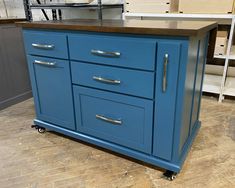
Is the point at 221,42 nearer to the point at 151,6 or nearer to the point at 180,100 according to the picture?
the point at 151,6

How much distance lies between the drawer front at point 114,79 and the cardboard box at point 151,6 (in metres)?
1.19

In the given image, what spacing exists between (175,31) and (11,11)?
2.19 metres

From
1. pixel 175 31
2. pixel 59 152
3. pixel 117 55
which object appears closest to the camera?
pixel 175 31

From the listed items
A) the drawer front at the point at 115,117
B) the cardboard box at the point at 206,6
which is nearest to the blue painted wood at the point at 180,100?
the drawer front at the point at 115,117

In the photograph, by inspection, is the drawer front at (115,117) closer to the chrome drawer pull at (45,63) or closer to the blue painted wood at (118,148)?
the blue painted wood at (118,148)

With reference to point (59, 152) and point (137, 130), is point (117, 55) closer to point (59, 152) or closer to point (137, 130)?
point (137, 130)

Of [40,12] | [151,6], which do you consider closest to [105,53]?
[151,6]

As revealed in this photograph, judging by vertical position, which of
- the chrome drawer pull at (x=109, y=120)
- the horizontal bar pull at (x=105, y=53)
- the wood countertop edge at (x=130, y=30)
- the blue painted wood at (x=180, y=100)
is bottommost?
the chrome drawer pull at (x=109, y=120)

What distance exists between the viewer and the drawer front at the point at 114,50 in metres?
1.08

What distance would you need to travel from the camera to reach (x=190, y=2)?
2025mm

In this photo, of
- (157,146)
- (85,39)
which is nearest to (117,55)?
(85,39)

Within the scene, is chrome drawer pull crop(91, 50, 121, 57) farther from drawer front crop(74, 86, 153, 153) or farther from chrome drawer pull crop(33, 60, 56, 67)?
chrome drawer pull crop(33, 60, 56, 67)

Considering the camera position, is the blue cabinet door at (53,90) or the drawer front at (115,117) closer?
the drawer front at (115,117)

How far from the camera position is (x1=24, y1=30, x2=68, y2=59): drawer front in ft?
4.41
